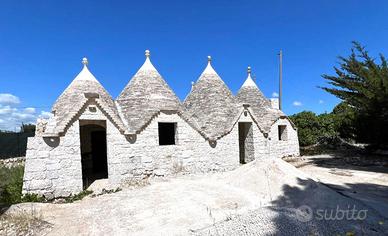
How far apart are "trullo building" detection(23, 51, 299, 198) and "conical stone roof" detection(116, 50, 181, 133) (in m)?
0.03

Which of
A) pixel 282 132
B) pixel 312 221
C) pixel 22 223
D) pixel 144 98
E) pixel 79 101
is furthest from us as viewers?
pixel 282 132

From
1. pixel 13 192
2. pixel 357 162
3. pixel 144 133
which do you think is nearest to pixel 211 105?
pixel 144 133

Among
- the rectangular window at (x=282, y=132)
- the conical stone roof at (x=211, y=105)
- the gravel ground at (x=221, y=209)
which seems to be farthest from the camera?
the rectangular window at (x=282, y=132)

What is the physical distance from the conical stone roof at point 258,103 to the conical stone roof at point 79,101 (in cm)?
684

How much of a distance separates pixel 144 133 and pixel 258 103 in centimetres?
757

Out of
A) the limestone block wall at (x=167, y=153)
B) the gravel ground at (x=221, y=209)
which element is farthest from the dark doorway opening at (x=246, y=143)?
the gravel ground at (x=221, y=209)

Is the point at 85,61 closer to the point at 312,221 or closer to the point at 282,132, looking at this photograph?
the point at 312,221

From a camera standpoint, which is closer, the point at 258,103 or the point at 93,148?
the point at 93,148

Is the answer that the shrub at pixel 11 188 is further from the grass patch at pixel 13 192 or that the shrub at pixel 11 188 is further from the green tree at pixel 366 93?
the green tree at pixel 366 93

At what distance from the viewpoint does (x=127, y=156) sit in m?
9.01

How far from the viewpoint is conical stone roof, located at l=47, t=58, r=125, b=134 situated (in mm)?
8133

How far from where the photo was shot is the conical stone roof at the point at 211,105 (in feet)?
37.7

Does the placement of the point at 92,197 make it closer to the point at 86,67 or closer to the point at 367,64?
the point at 86,67

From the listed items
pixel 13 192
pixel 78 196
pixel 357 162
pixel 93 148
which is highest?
pixel 93 148
